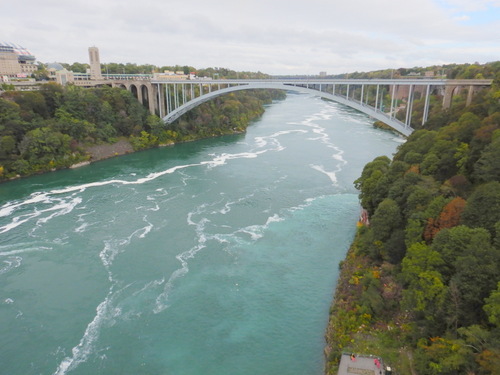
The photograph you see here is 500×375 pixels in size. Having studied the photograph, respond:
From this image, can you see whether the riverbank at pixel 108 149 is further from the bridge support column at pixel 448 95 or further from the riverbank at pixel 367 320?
A: the bridge support column at pixel 448 95

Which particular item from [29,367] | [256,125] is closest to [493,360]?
[29,367]

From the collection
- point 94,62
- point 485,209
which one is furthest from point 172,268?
point 94,62

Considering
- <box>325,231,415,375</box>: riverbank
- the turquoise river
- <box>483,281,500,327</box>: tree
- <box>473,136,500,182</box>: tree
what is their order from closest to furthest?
<box>483,281,500,327</box>: tree
<box>325,231,415,375</box>: riverbank
the turquoise river
<box>473,136,500,182</box>: tree

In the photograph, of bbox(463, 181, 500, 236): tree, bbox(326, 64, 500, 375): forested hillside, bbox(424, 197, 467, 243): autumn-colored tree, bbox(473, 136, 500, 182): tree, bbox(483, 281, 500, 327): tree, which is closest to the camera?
bbox(483, 281, 500, 327): tree

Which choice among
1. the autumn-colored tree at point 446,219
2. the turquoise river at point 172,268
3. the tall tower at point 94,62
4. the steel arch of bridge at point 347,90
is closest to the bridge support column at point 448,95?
the steel arch of bridge at point 347,90

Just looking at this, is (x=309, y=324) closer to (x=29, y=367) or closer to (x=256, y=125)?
(x=29, y=367)

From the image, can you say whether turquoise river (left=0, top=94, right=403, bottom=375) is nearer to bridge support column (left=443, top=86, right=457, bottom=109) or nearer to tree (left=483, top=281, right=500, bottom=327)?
tree (left=483, top=281, right=500, bottom=327)

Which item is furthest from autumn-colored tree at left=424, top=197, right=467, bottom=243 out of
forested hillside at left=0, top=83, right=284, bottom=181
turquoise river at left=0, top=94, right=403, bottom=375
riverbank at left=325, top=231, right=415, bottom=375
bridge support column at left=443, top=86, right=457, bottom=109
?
forested hillside at left=0, top=83, right=284, bottom=181

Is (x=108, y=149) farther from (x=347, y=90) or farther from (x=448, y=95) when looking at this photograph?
(x=448, y=95)
